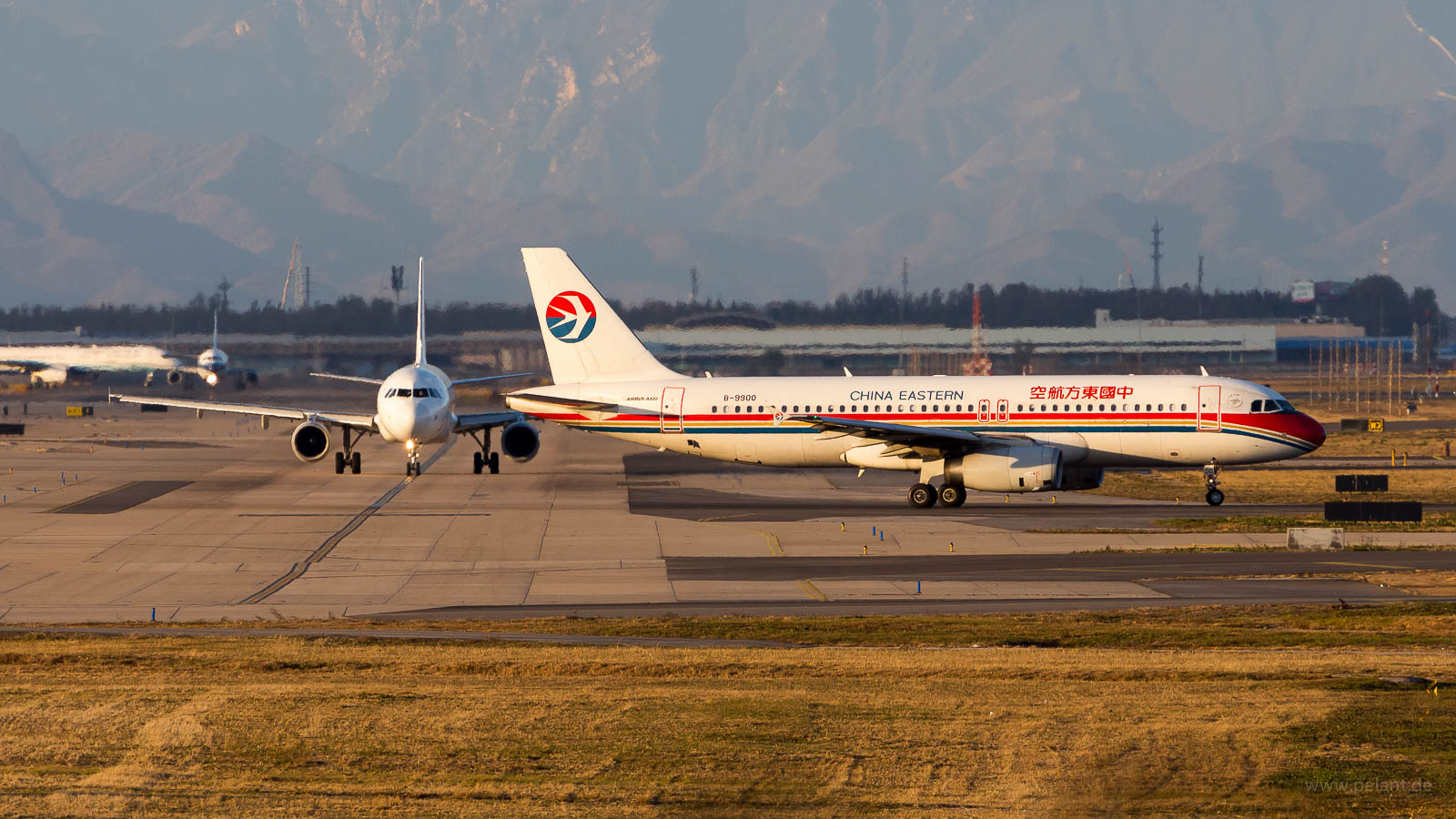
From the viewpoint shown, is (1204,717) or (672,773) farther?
(1204,717)

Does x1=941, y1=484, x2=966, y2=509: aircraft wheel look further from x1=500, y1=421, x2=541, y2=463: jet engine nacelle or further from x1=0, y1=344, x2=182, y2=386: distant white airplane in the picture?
x1=0, y1=344, x2=182, y2=386: distant white airplane

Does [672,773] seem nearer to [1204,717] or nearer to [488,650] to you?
[1204,717]

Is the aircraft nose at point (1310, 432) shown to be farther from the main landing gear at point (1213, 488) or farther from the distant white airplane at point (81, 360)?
the distant white airplane at point (81, 360)

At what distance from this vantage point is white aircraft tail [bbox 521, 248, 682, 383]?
2167 inches

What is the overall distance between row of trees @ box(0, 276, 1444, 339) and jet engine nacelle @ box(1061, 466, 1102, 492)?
55934mm

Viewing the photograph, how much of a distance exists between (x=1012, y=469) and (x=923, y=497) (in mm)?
3080

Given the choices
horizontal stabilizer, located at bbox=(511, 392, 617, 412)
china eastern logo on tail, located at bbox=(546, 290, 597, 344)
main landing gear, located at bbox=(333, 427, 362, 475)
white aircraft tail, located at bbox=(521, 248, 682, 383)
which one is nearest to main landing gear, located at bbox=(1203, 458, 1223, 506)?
white aircraft tail, located at bbox=(521, 248, 682, 383)

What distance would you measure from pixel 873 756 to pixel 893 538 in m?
24.4

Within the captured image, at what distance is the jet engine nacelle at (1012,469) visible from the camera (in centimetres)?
4700

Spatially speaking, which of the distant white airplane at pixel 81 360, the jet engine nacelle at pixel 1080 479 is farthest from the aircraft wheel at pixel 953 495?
the distant white airplane at pixel 81 360

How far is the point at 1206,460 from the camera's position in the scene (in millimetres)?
49062

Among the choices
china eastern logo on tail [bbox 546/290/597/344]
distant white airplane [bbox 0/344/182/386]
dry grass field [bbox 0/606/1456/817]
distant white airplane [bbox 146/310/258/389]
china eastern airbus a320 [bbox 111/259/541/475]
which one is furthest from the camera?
distant white airplane [bbox 0/344/182/386]

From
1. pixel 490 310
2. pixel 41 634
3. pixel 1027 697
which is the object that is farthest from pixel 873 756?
pixel 490 310

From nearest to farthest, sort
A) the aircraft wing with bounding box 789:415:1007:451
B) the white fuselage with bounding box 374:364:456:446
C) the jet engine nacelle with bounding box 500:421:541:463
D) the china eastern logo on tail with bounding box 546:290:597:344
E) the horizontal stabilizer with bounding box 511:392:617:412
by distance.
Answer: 1. the aircraft wing with bounding box 789:415:1007:451
2. the horizontal stabilizer with bounding box 511:392:617:412
3. the china eastern logo on tail with bounding box 546:290:597:344
4. the white fuselage with bounding box 374:364:456:446
5. the jet engine nacelle with bounding box 500:421:541:463
